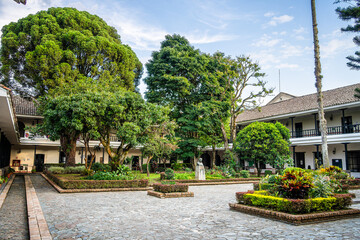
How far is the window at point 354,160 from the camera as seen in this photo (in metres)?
22.5

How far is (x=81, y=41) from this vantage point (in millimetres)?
23953

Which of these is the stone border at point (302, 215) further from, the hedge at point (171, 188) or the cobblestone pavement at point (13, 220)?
the cobblestone pavement at point (13, 220)

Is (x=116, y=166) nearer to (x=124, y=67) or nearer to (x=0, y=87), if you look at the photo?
(x=0, y=87)

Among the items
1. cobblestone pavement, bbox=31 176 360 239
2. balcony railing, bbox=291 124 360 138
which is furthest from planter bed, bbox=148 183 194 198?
balcony railing, bbox=291 124 360 138

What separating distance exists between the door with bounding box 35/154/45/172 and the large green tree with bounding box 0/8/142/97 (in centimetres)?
717

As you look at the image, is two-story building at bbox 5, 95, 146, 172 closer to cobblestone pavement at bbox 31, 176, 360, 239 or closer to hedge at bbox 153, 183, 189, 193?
hedge at bbox 153, 183, 189, 193

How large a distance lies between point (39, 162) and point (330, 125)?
93.4 ft

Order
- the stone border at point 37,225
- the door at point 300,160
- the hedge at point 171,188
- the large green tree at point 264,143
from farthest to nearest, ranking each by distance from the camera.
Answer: the door at point 300,160 < the large green tree at point 264,143 < the hedge at point 171,188 < the stone border at point 37,225

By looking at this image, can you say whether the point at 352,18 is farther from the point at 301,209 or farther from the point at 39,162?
the point at 39,162

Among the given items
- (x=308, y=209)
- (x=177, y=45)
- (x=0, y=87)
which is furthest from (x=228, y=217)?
(x=177, y=45)

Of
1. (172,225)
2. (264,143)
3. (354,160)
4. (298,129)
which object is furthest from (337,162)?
(172,225)

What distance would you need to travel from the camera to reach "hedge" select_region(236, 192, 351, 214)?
7152mm

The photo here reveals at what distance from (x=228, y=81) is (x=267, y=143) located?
6954 millimetres

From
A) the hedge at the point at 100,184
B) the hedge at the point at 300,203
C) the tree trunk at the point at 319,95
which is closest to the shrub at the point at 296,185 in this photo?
the hedge at the point at 300,203
